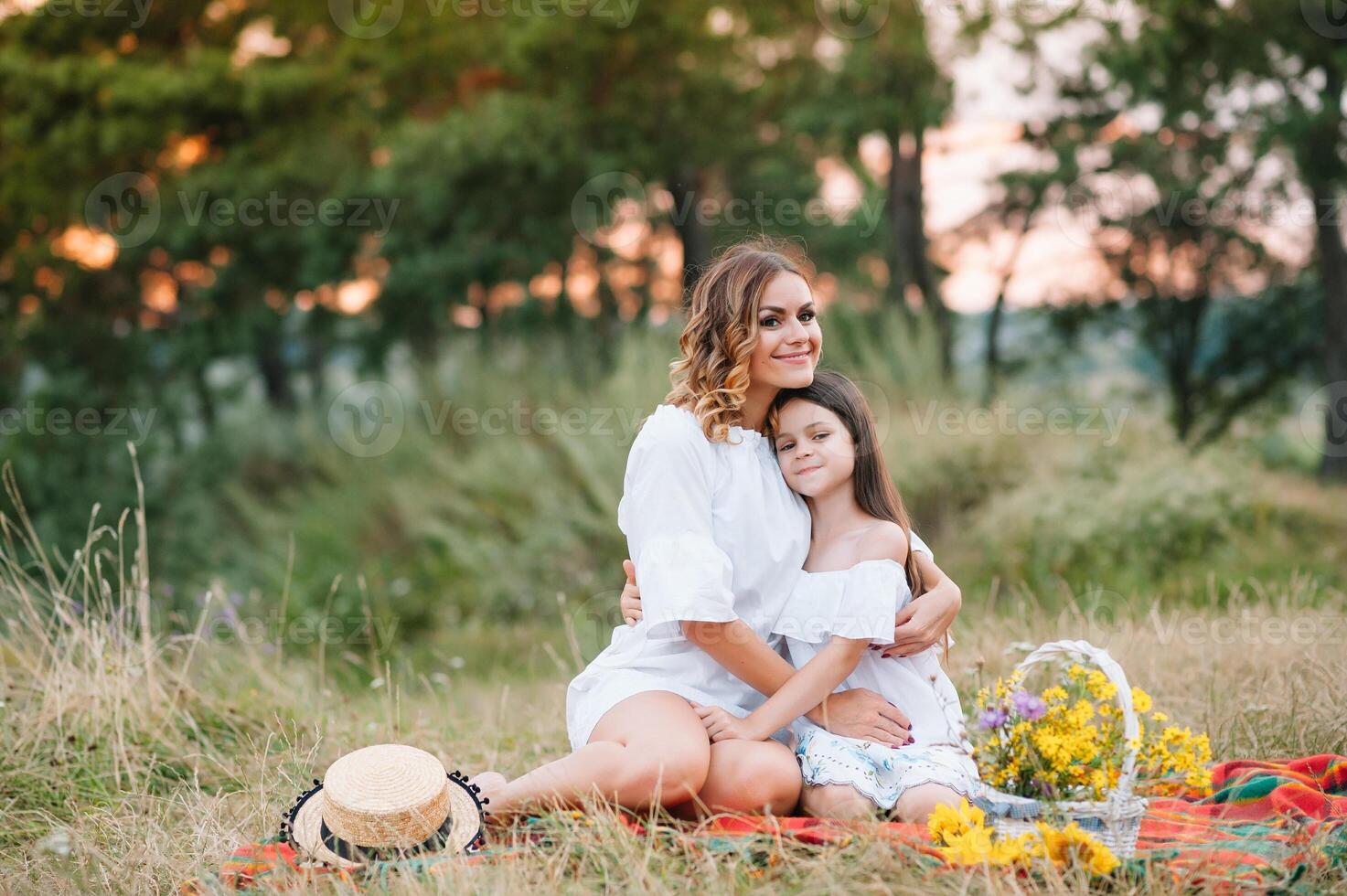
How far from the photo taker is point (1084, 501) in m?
7.31

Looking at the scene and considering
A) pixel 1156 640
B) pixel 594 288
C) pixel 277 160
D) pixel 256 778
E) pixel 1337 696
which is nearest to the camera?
pixel 256 778

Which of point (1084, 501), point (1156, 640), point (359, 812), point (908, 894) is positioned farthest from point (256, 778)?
point (1084, 501)

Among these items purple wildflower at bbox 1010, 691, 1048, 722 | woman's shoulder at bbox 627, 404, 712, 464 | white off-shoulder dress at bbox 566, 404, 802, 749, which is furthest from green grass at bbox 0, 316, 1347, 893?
woman's shoulder at bbox 627, 404, 712, 464

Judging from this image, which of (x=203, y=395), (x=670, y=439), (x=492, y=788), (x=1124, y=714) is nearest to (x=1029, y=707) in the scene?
(x=1124, y=714)

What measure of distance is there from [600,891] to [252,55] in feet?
40.3

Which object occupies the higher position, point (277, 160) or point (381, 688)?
point (277, 160)

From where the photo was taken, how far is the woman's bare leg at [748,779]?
2.90m

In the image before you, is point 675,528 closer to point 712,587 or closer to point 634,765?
point 712,587

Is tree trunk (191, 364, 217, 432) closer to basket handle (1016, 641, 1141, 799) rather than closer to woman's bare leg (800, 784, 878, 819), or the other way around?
woman's bare leg (800, 784, 878, 819)

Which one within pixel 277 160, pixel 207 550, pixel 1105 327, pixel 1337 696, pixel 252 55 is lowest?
pixel 207 550

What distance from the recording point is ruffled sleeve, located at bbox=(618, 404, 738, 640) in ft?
9.41

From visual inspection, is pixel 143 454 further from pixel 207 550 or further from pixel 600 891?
pixel 600 891

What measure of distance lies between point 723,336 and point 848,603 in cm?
81

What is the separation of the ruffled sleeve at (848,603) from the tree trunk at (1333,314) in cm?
861
